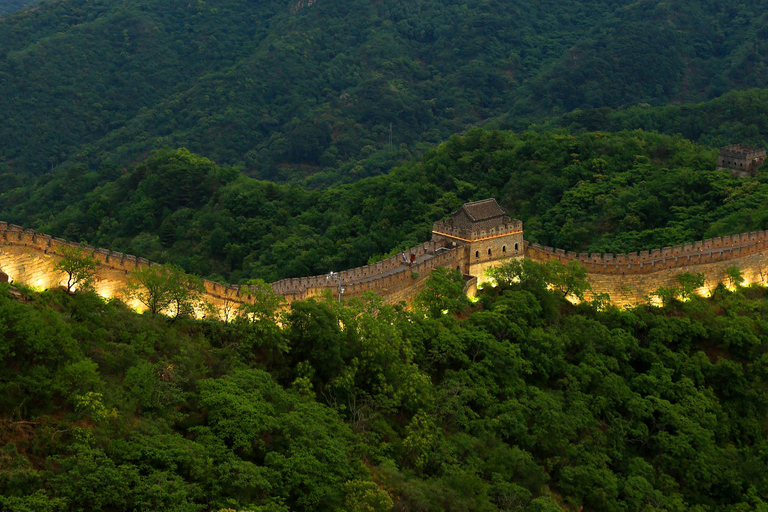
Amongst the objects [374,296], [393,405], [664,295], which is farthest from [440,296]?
[664,295]

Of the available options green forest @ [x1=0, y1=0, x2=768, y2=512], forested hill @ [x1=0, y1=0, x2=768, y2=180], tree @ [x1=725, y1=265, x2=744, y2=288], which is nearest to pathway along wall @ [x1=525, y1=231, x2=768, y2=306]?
tree @ [x1=725, y1=265, x2=744, y2=288]

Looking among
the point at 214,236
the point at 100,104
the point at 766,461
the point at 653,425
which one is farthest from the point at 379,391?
the point at 100,104

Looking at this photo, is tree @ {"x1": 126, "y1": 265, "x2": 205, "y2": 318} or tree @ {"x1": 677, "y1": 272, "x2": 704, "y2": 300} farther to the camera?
tree @ {"x1": 677, "y1": 272, "x2": 704, "y2": 300}

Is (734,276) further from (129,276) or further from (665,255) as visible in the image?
(129,276)

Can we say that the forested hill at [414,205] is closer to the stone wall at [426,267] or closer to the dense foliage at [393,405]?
the stone wall at [426,267]

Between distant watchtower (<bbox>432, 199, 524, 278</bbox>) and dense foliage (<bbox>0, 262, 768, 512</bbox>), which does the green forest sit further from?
distant watchtower (<bbox>432, 199, 524, 278</bbox>)
